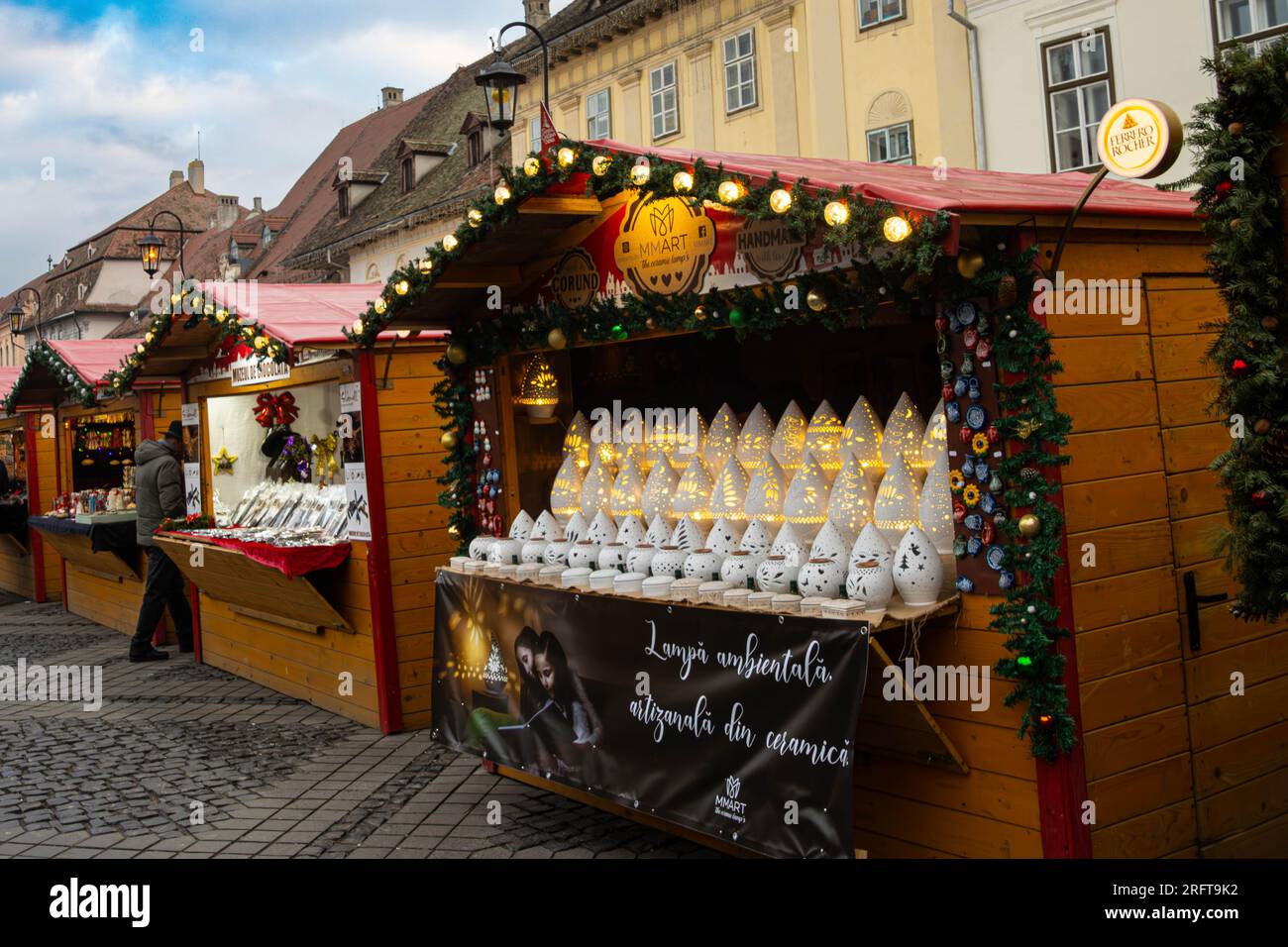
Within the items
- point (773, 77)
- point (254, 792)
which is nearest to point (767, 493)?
point (254, 792)

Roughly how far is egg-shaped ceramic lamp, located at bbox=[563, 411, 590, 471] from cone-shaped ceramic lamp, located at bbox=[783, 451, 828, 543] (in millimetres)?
1693

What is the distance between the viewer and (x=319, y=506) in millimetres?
9406

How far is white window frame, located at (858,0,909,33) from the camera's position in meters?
17.7

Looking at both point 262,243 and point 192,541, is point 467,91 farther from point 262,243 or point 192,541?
point 192,541

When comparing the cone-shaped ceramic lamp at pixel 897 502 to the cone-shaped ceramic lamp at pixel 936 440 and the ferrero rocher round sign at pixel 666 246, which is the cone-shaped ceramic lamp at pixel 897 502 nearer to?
the cone-shaped ceramic lamp at pixel 936 440

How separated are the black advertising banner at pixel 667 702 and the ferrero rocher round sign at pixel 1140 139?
1782 millimetres

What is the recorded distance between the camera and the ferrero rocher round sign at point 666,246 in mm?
5488

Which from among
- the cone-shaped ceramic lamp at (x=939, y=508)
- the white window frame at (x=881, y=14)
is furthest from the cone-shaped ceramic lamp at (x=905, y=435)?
the white window frame at (x=881, y=14)

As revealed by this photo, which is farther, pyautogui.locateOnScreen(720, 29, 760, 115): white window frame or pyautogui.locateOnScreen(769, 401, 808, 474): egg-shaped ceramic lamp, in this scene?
pyautogui.locateOnScreen(720, 29, 760, 115): white window frame

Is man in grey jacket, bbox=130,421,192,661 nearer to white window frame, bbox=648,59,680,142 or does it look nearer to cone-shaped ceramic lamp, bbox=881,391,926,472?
cone-shaped ceramic lamp, bbox=881,391,926,472

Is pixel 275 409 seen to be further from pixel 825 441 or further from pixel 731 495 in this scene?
pixel 825 441

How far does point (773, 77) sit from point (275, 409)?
13.2 meters

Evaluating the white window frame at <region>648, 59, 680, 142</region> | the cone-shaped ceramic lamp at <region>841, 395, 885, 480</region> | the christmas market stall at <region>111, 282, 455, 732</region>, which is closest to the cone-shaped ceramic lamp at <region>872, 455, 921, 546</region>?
the cone-shaped ceramic lamp at <region>841, 395, 885, 480</region>
